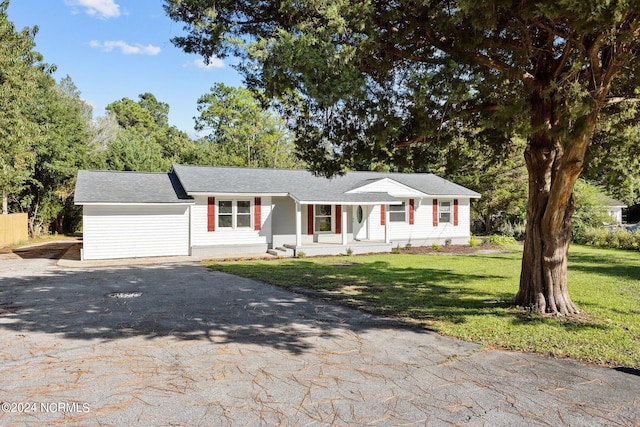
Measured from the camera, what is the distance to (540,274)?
673 cm

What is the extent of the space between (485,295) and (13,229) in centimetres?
2362

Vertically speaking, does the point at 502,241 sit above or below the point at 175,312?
above

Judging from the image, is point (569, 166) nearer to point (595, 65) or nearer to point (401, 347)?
point (595, 65)

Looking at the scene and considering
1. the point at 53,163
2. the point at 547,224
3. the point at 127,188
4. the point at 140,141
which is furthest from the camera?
the point at 140,141

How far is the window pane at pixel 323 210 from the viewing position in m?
19.7

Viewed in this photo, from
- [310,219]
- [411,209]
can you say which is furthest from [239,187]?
[411,209]

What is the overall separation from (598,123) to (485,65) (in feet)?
9.45

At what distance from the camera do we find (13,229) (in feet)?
69.7

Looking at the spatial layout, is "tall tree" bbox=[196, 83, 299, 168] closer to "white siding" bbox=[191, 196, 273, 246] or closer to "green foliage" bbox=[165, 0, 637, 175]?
"white siding" bbox=[191, 196, 273, 246]

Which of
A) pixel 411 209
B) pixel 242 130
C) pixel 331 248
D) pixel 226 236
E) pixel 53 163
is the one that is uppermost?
pixel 242 130

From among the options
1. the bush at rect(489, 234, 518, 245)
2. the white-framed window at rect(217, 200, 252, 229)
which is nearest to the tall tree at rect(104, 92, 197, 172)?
the white-framed window at rect(217, 200, 252, 229)

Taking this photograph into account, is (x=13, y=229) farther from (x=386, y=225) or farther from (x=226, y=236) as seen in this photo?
(x=386, y=225)

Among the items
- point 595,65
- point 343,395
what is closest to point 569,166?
point 595,65

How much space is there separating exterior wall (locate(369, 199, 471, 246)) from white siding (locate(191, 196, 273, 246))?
564 cm
